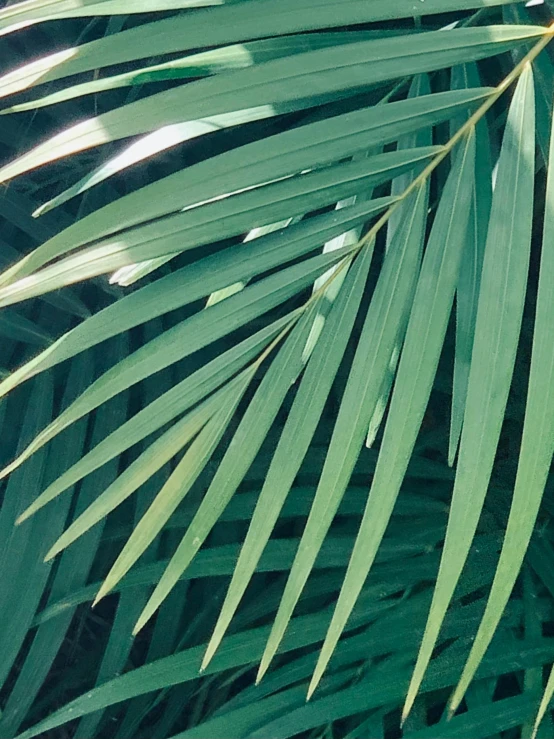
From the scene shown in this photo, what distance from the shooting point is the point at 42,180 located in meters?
0.63

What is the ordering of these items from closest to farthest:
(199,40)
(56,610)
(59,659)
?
(199,40) → (56,610) → (59,659)

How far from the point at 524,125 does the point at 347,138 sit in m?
0.09

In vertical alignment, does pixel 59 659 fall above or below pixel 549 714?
above

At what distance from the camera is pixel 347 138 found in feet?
1.10

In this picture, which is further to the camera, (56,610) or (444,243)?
(56,610)

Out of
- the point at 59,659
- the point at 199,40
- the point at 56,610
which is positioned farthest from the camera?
the point at 59,659

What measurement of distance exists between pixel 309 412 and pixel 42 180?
16.3 inches

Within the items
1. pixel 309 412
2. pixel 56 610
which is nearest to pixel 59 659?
pixel 56 610

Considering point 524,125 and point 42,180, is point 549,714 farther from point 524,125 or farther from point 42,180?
point 42,180

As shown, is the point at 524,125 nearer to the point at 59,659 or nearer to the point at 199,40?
the point at 199,40

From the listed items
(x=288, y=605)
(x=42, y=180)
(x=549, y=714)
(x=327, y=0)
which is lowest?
(x=549, y=714)

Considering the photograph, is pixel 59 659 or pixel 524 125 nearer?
pixel 524 125

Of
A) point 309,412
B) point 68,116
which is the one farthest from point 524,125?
point 68,116

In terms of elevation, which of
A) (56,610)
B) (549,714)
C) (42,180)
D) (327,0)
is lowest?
(549,714)
